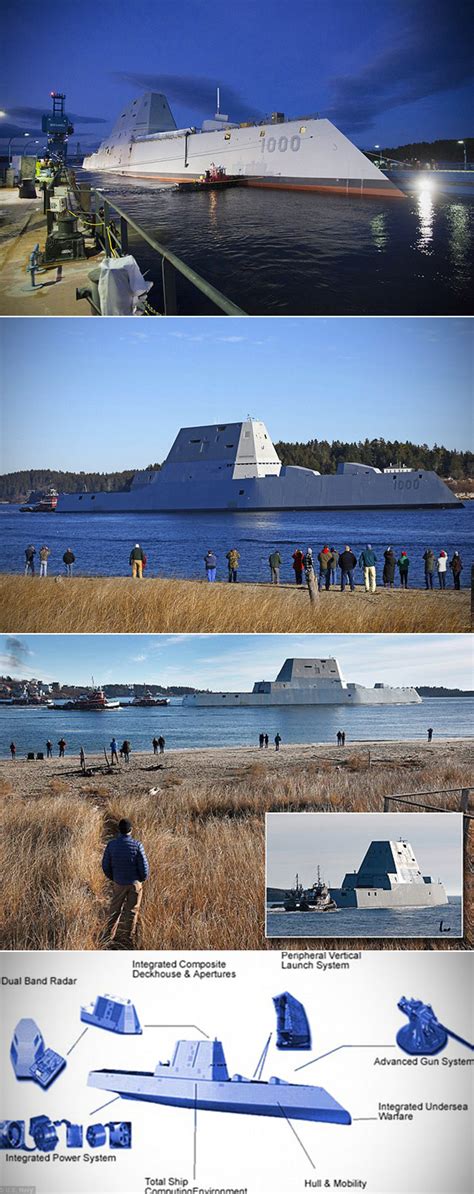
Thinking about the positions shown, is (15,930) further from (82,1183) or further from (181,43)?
(181,43)

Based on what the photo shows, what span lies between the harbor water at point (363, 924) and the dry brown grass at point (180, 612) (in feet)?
4.11

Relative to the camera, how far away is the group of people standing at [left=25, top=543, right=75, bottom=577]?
518 centimetres

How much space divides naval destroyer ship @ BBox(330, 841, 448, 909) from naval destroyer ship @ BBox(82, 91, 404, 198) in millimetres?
3035

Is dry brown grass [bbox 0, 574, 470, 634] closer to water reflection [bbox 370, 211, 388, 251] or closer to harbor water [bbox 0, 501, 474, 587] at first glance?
harbor water [bbox 0, 501, 474, 587]

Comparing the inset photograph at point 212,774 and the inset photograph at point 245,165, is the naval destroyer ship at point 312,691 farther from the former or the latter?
the inset photograph at point 245,165

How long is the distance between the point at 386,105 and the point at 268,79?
0.56 metres

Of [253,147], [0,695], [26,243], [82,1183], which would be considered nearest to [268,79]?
[253,147]

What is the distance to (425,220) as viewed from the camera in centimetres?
512

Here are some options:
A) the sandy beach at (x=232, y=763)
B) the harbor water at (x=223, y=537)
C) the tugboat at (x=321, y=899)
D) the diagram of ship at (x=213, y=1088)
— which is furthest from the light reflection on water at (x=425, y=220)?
the diagram of ship at (x=213, y=1088)

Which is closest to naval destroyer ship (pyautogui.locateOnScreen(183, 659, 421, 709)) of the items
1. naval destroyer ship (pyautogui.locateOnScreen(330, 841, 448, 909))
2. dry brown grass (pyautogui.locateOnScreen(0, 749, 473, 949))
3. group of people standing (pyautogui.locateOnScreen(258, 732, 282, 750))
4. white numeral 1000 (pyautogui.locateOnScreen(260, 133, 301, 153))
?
group of people standing (pyautogui.locateOnScreen(258, 732, 282, 750))

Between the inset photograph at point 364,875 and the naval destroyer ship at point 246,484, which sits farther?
the naval destroyer ship at point 246,484

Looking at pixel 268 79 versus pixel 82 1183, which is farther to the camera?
pixel 268 79

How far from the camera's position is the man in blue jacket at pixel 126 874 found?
446cm

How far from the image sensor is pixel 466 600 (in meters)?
5.09
